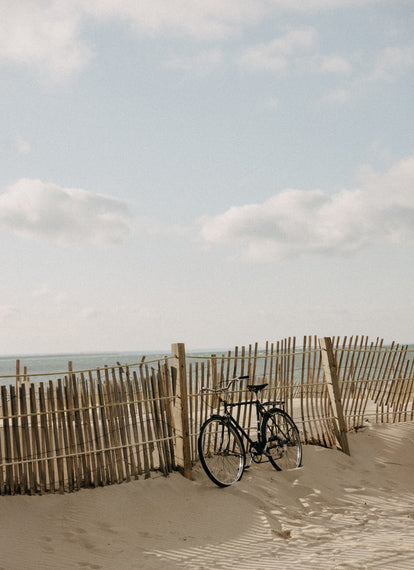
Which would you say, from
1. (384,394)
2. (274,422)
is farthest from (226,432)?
(384,394)

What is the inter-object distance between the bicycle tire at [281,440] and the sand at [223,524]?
17 centimetres

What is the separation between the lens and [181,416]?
5910mm

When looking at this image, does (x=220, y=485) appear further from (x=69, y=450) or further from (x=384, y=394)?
(x=384, y=394)

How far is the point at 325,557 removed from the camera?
13.5 feet

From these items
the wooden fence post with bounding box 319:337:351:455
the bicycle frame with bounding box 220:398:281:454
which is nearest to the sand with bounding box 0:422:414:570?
the bicycle frame with bounding box 220:398:281:454

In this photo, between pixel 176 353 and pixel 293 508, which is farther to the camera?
pixel 176 353

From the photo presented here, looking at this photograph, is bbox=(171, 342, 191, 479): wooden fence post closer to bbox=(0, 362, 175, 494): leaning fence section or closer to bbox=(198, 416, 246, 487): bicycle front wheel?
bbox=(0, 362, 175, 494): leaning fence section

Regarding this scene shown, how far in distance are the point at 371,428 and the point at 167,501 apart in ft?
12.2

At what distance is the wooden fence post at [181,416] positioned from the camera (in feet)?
19.2

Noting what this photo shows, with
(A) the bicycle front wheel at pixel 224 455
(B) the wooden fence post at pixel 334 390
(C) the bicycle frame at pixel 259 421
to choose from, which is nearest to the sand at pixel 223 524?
(A) the bicycle front wheel at pixel 224 455

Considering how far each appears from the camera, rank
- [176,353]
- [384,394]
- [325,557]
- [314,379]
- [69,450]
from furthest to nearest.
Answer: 1. [384,394]
2. [314,379]
3. [176,353]
4. [69,450]
5. [325,557]

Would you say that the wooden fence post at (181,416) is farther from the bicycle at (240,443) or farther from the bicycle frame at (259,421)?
the bicycle frame at (259,421)

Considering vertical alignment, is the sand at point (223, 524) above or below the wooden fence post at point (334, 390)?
below

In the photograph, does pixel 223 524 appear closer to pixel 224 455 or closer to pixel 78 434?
pixel 224 455
